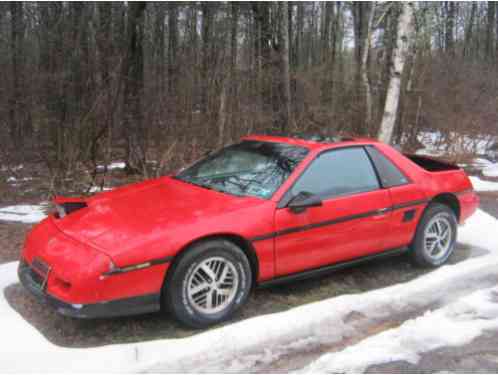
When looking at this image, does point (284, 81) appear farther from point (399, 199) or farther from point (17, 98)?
point (399, 199)

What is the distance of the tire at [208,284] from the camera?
3902 mm

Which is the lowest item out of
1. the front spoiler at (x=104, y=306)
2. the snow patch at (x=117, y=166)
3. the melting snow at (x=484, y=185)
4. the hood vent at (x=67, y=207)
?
the melting snow at (x=484, y=185)

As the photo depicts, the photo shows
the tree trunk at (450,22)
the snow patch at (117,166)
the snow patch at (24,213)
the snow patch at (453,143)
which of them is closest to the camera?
the snow patch at (24,213)

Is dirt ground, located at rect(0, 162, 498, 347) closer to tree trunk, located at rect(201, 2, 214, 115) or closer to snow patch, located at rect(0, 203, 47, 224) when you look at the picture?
snow patch, located at rect(0, 203, 47, 224)

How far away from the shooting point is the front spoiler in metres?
3.61

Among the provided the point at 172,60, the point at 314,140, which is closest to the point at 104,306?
the point at 314,140

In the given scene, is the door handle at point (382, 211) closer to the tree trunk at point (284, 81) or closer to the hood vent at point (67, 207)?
the hood vent at point (67, 207)

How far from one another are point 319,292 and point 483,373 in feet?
5.50

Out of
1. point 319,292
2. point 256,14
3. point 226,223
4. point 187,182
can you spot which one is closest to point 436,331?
point 319,292

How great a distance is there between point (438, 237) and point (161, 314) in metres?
3.07

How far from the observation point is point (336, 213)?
15.4 feet

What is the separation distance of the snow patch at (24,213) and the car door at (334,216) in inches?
165

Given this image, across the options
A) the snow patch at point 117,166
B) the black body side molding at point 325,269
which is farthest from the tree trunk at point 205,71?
the black body side molding at point 325,269

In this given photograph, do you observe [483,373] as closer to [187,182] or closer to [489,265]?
[489,265]
